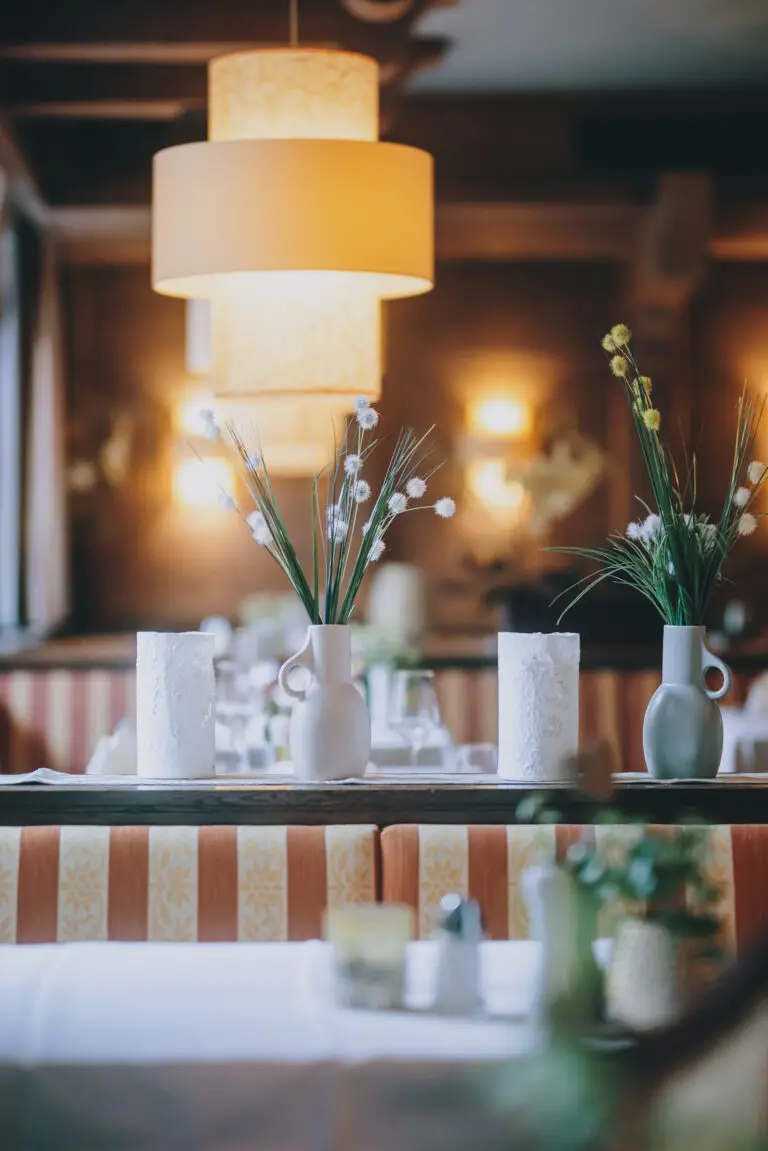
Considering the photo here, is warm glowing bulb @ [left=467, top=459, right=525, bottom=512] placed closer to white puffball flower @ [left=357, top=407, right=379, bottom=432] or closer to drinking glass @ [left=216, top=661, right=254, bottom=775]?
drinking glass @ [left=216, top=661, right=254, bottom=775]

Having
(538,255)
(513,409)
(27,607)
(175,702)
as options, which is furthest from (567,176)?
(175,702)

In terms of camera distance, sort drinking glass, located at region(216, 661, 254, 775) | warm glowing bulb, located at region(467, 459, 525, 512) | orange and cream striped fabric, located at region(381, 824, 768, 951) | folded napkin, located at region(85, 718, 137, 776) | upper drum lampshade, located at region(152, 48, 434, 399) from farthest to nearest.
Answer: warm glowing bulb, located at region(467, 459, 525, 512) < drinking glass, located at region(216, 661, 254, 775) < folded napkin, located at region(85, 718, 137, 776) < upper drum lampshade, located at region(152, 48, 434, 399) < orange and cream striped fabric, located at region(381, 824, 768, 951)

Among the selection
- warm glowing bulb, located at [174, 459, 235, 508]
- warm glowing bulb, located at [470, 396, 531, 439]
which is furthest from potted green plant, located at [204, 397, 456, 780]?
warm glowing bulb, located at [470, 396, 531, 439]

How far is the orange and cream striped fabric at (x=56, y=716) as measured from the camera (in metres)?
5.46

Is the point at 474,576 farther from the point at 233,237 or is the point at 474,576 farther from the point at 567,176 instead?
the point at 233,237

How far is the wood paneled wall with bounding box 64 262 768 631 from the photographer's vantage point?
25.2 feet

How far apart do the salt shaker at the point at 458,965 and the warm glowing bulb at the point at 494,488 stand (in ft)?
19.9

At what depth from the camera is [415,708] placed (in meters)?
3.34

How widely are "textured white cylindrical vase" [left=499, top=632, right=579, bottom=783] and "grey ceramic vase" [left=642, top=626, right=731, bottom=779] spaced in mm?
132

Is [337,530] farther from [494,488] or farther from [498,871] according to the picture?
[494,488]

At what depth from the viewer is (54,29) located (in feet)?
19.5

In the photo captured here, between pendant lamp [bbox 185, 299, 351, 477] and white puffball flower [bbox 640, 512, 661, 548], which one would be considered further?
pendant lamp [bbox 185, 299, 351, 477]

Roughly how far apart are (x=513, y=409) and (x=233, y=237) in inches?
199

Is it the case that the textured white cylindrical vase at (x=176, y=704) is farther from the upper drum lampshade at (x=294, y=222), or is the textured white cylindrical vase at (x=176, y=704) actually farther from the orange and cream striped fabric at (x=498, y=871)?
the upper drum lampshade at (x=294, y=222)
